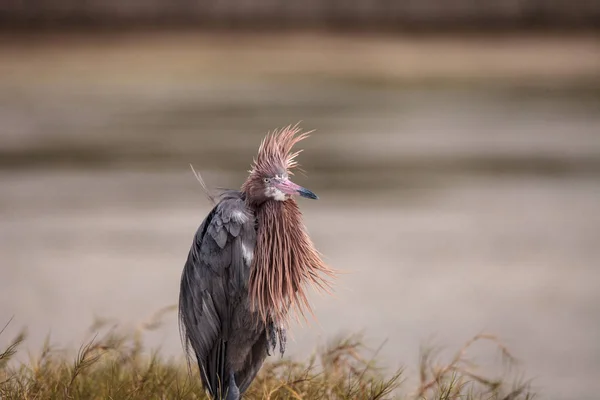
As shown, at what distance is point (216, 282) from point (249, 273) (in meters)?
0.16

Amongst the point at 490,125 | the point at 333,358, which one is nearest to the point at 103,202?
the point at 333,358

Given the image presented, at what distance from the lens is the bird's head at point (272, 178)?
13.0 ft

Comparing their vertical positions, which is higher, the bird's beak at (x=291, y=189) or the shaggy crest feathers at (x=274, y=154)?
the shaggy crest feathers at (x=274, y=154)

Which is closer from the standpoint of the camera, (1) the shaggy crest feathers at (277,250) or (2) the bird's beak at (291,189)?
Result: (2) the bird's beak at (291,189)

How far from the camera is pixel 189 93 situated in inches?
1222

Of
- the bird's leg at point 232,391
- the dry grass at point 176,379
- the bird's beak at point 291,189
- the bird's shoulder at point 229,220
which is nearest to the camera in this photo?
the bird's beak at point 291,189

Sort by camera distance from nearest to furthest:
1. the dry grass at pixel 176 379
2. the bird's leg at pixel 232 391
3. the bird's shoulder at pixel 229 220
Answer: the bird's shoulder at pixel 229 220 < the bird's leg at pixel 232 391 < the dry grass at pixel 176 379

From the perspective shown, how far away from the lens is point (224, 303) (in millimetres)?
4199

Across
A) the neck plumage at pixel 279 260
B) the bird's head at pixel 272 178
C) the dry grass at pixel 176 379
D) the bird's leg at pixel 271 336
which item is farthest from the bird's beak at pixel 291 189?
the dry grass at pixel 176 379

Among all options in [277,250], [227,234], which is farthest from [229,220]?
[277,250]

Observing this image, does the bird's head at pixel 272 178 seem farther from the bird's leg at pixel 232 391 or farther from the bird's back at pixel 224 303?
the bird's leg at pixel 232 391

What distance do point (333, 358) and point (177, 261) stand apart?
5.61 metres

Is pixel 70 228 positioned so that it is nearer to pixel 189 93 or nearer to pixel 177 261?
pixel 177 261

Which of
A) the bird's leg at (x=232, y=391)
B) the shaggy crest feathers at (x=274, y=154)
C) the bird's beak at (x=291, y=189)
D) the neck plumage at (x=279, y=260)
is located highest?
the shaggy crest feathers at (x=274, y=154)
